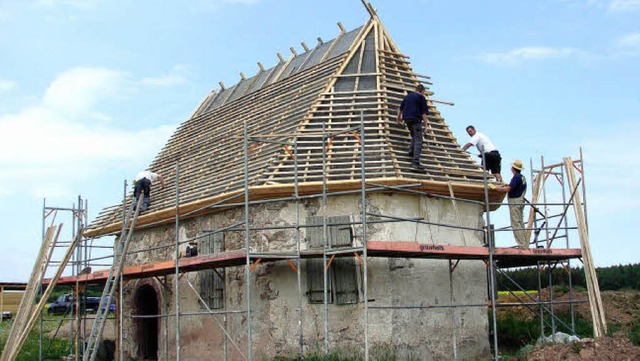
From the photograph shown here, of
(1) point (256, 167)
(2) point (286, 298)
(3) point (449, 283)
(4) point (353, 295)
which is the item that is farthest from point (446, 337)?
(1) point (256, 167)

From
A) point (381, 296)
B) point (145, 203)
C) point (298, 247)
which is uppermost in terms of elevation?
point (145, 203)

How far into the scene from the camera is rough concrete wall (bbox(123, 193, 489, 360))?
619 inches

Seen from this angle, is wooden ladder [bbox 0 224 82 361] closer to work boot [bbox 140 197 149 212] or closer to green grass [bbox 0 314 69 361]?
work boot [bbox 140 197 149 212]

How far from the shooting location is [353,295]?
15.7 metres

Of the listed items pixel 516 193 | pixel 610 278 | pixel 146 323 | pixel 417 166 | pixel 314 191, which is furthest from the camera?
pixel 610 278

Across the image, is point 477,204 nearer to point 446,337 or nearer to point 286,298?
point 446,337

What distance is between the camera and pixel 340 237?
1587 centimetres

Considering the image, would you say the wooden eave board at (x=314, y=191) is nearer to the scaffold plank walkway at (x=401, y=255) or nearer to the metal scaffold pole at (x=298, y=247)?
the metal scaffold pole at (x=298, y=247)

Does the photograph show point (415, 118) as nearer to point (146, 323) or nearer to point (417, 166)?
point (417, 166)

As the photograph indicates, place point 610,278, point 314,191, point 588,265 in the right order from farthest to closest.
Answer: point 610,278 < point 588,265 < point 314,191

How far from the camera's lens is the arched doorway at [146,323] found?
21.1 metres

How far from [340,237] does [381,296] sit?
1450mm

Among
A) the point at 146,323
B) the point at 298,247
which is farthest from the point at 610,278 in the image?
the point at 298,247

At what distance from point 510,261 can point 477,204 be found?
5.06ft
